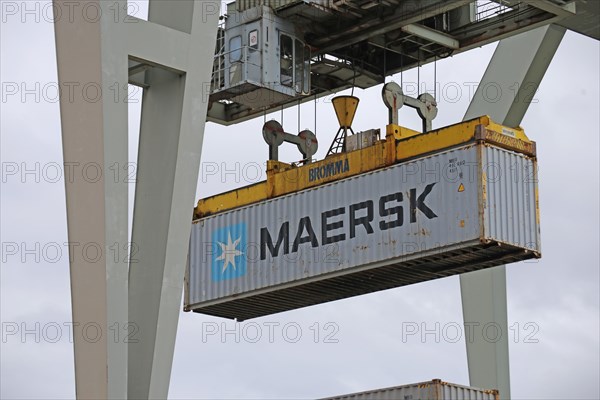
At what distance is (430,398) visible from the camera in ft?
82.6

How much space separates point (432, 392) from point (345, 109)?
9248mm

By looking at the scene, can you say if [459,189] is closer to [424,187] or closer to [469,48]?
[424,187]

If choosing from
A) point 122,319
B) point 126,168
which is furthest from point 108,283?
point 126,168

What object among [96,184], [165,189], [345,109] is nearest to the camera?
[96,184]

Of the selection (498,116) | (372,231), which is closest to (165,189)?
(372,231)

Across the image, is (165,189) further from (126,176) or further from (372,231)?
(372,231)

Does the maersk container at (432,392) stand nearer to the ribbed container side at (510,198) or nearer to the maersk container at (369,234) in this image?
the maersk container at (369,234)

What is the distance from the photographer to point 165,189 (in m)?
18.7

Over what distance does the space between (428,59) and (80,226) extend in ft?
50.7

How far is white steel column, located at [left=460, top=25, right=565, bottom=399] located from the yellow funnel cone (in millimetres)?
3790

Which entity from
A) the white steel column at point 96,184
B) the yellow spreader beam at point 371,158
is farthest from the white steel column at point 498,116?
the white steel column at point 96,184

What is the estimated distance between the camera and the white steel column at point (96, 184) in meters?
17.5

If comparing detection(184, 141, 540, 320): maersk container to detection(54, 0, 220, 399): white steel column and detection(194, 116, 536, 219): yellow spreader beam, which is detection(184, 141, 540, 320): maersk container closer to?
detection(194, 116, 536, 219): yellow spreader beam

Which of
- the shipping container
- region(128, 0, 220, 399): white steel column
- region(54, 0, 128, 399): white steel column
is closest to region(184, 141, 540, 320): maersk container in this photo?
the shipping container
